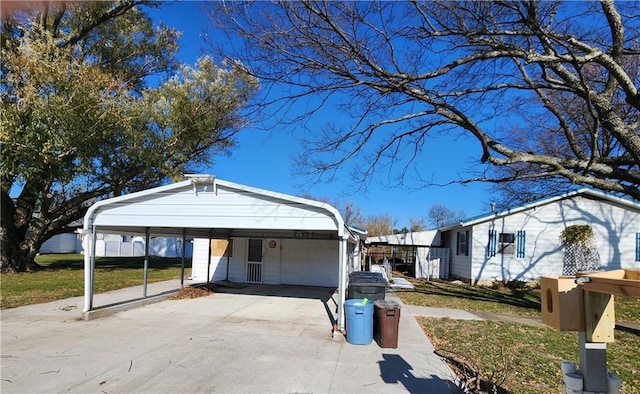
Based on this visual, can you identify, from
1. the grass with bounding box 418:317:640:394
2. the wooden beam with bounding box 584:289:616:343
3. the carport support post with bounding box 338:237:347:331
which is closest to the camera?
the wooden beam with bounding box 584:289:616:343

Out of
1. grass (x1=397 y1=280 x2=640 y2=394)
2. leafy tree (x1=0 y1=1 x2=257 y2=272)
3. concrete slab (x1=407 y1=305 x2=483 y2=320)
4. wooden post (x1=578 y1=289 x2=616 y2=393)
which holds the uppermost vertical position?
leafy tree (x1=0 y1=1 x2=257 y2=272)

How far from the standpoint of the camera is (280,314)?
10453 mm

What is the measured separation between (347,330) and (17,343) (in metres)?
5.58

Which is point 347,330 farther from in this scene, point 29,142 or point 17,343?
point 29,142

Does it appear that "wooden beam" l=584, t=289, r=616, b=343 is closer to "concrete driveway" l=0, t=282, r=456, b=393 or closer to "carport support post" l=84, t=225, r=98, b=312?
"concrete driveway" l=0, t=282, r=456, b=393

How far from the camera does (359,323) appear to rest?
24.7 ft

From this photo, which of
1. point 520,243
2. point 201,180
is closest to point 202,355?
point 201,180

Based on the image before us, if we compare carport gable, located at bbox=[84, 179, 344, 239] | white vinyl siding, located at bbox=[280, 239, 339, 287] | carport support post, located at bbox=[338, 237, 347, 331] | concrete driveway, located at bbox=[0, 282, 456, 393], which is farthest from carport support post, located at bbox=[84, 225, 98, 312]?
white vinyl siding, located at bbox=[280, 239, 339, 287]

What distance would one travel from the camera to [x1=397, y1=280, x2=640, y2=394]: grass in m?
5.62

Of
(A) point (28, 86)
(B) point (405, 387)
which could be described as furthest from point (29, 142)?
(B) point (405, 387)

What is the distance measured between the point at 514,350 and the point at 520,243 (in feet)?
41.5

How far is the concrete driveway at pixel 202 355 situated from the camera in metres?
5.27

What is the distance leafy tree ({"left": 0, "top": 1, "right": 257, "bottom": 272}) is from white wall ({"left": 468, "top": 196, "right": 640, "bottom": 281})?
1257 cm

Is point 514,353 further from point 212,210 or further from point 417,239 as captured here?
point 417,239
